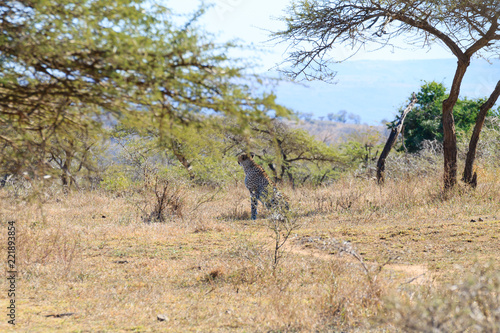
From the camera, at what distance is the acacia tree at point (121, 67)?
3961mm

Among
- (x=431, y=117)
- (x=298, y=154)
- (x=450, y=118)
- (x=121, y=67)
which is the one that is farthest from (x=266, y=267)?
(x=431, y=117)

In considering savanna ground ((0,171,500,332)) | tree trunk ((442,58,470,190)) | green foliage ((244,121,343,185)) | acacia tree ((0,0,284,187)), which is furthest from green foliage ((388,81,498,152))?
acacia tree ((0,0,284,187))

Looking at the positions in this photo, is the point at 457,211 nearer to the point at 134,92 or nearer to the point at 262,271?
the point at 262,271

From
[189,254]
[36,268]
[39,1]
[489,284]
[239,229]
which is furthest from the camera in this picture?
[239,229]

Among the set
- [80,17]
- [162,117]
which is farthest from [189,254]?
[80,17]

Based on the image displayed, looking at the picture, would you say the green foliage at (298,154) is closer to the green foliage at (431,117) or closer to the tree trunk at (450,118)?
the green foliage at (431,117)

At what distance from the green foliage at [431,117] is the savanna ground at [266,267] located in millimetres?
11711

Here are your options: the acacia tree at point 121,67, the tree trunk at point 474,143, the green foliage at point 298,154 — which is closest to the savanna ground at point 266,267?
the tree trunk at point 474,143

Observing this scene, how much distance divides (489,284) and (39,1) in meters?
4.06

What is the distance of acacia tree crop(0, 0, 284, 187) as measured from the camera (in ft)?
13.0

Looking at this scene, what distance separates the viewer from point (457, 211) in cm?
1102

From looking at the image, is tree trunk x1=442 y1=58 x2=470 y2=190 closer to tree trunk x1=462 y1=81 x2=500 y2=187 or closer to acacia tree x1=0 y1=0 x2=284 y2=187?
tree trunk x1=462 y1=81 x2=500 y2=187

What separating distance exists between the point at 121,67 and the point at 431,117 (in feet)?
77.3

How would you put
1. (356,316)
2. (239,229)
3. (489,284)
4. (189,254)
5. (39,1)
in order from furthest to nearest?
(239,229), (189,254), (356,316), (39,1), (489,284)
